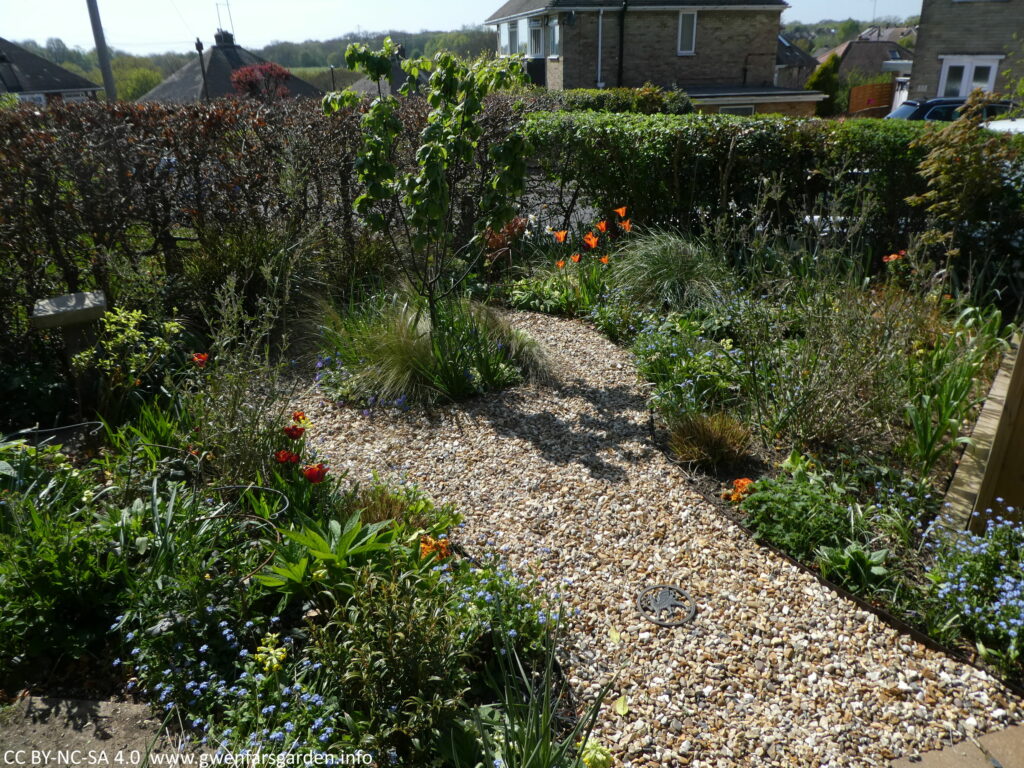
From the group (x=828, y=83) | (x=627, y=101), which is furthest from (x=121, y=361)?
(x=828, y=83)

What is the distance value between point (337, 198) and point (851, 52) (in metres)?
60.7

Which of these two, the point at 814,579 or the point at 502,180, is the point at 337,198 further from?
the point at 814,579

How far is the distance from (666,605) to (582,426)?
5.52ft

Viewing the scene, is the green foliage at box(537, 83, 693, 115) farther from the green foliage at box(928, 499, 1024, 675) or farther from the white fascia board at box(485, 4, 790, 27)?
the green foliage at box(928, 499, 1024, 675)

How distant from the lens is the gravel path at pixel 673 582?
239 centimetres

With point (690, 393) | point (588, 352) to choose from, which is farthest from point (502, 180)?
point (690, 393)

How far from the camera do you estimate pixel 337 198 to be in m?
6.74

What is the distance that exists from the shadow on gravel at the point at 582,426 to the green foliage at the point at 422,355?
0.89 feet

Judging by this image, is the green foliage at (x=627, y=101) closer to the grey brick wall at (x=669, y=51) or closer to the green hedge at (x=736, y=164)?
the grey brick wall at (x=669, y=51)

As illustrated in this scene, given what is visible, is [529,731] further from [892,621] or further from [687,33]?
[687,33]

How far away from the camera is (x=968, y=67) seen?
80.1 feet

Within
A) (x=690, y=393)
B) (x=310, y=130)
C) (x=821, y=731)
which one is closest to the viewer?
(x=821, y=731)

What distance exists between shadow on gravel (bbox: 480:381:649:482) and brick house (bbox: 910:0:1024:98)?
25.9 meters

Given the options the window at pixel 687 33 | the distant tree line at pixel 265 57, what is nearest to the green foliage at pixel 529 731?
the window at pixel 687 33
